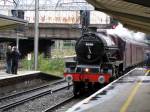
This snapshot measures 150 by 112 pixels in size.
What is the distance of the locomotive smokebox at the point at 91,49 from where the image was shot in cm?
1953

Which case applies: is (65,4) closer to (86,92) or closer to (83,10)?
(83,10)

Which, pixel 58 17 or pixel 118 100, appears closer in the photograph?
pixel 118 100

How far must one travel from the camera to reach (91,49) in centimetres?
1973

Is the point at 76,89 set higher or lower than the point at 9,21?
lower

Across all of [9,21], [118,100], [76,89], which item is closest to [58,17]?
[9,21]

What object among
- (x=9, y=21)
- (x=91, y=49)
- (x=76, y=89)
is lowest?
(x=76, y=89)

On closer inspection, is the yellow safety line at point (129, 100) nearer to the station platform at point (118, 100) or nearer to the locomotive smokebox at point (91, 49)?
the station platform at point (118, 100)

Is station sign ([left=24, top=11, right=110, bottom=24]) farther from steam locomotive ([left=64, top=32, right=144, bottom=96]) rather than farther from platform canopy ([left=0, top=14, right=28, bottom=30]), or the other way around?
steam locomotive ([left=64, top=32, right=144, bottom=96])

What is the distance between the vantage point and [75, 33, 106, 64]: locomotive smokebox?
1953 centimetres

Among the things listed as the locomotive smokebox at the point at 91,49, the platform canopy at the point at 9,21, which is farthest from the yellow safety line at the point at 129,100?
the platform canopy at the point at 9,21

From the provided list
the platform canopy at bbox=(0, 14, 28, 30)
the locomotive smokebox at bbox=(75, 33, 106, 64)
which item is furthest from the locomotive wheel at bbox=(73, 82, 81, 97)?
the platform canopy at bbox=(0, 14, 28, 30)

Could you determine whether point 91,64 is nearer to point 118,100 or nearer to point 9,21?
point 118,100

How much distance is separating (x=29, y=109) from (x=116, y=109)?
4.54 meters

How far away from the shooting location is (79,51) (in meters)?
19.9
